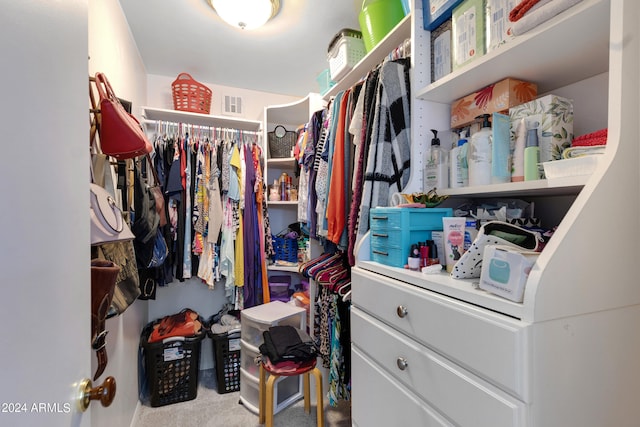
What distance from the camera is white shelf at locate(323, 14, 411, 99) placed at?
3.85ft

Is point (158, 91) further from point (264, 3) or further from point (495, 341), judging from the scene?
point (495, 341)

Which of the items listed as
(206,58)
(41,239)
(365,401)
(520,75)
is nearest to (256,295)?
(365,401)

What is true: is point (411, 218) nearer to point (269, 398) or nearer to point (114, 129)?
point (114, 129)

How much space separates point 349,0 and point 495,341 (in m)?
1.64

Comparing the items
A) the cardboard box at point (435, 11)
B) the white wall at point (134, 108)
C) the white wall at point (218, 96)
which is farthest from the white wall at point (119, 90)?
the cardboard box at point (435, 11)

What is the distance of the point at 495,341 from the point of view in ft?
1.86

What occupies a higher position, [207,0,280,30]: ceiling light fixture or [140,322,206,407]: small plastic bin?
[207,0,280,30]: ceiling light fixture

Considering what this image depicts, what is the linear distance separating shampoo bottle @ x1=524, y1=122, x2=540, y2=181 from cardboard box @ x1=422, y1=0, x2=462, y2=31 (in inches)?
20.0

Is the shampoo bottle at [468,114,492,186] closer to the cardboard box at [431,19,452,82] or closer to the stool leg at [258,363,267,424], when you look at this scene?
the cardboard box at [431,19,452,82]

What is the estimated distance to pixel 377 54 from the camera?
136 centimetres

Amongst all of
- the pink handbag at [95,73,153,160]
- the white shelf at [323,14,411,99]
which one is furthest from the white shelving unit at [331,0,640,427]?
the pink handbag at [95,73,153,160]

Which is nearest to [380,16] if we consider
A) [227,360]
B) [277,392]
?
[277,392]

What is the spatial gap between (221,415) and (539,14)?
235cm

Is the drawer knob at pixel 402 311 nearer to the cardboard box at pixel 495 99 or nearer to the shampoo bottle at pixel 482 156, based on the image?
the shampoo bottle at pixel 482 156
